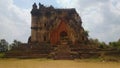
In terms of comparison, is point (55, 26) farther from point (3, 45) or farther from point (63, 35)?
point (3, 45)

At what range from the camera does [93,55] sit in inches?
1505

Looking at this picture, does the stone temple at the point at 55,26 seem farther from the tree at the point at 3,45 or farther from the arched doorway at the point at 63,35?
the tree at the point at 3,45

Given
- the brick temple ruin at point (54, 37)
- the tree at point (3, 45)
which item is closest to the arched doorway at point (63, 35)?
the brick temple ruin at point (54, 37)

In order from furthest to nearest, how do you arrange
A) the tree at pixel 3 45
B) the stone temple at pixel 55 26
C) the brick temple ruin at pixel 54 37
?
the tree at pixel 3 45
the stone temple at pixel 55 26
the brick temple ruin at pixel 54 37

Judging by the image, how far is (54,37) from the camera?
4947 cm

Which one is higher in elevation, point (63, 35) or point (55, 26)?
point (55, 26)

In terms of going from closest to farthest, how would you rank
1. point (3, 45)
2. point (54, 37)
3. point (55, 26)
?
point (54, 37)
point (55, 26)
point (3, 45)

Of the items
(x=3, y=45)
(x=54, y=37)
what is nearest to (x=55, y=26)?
(x=54, y=37)

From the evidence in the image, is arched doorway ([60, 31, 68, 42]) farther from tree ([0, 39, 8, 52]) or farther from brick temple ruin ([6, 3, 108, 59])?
tree ([0, 39, 8, 52])

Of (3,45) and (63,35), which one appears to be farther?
(3,45)

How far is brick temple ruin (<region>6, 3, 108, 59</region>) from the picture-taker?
38953 millimetres

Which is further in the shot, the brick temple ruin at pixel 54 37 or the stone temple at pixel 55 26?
the stone temple at pixel 55 26

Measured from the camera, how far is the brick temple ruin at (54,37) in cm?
3895

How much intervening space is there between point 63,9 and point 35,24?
18.8 feet
